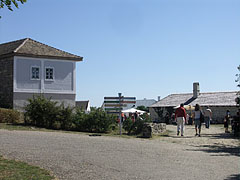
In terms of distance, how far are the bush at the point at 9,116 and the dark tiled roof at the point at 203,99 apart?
28100mm

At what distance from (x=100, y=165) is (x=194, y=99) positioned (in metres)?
43.1

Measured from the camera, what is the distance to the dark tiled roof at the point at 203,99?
149 ft

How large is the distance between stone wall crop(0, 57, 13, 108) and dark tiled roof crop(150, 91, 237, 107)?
1017 inches

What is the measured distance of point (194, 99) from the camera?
1998 inches

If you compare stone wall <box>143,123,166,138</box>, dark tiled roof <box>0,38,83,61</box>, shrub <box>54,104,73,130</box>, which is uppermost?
dark tiled roof <box>0,38,83,61</box>

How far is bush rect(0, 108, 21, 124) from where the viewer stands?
22469 mm

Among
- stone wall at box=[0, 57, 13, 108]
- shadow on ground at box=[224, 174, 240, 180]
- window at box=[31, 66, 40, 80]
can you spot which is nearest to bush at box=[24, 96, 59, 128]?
stone wall at box=[0, 57, 13, 108]

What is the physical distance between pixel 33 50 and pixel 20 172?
79.2 feet

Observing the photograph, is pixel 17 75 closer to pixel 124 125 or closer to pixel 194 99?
pixel 124 125

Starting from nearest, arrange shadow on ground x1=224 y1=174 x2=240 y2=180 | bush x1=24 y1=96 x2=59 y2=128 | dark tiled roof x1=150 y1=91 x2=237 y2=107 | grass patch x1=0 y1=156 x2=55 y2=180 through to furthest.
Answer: grass patch x1=0 y1=156 x2=55 y2=180
shadow on ground x1=224 y1=174 x2=240 y2=180
bush x1=24 y1=96 x2=59 y2=128
dark tiled roof x1=150 y1=91 x2=237 y2=107

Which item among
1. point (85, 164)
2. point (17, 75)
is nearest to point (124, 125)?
point (85, 164)

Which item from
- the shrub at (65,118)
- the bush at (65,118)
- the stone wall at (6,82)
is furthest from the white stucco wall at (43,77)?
the shrub at (65,118)

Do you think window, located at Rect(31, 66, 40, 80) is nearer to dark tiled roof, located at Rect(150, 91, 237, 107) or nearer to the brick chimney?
dark tiled roof, located at Rect(150, 91, 237, 107)

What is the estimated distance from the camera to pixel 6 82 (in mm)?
29984
